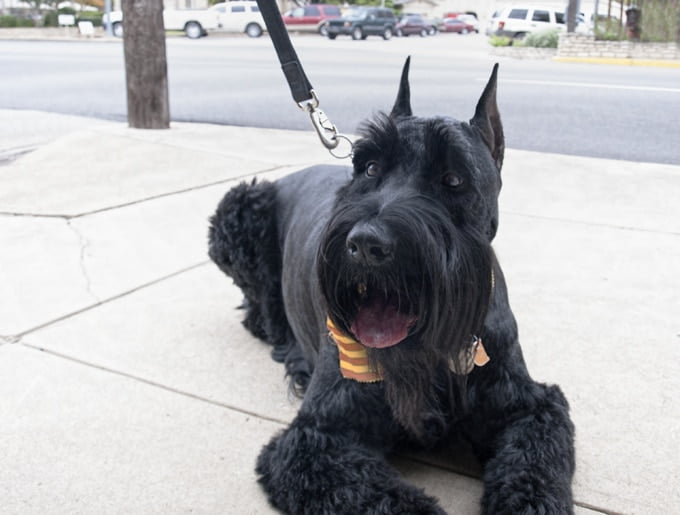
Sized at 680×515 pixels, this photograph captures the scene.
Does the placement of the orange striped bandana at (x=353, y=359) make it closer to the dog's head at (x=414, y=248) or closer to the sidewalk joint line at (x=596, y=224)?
the dog's head at (x=414, y=248)

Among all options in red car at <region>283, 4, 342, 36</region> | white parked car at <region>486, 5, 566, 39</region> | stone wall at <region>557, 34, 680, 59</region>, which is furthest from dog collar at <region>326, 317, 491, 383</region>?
red car at <region>283, 4, 342, 36</region>

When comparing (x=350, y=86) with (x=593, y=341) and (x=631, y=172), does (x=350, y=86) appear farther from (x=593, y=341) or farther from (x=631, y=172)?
(x=593, y=341)

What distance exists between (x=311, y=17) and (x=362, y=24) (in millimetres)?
4102

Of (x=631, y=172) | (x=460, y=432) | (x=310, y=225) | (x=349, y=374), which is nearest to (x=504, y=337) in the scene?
(x=460, y=432)

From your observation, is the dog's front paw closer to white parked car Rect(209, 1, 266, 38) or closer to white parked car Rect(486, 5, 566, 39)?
white parked car Rect(486, 5, 566, 39)

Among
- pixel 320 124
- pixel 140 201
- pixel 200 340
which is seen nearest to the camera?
pixel 320 124

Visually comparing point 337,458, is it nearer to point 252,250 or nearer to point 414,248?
point 414,248

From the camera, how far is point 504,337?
2574 mm

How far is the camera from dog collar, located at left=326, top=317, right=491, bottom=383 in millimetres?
2354

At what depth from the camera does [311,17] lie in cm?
4603

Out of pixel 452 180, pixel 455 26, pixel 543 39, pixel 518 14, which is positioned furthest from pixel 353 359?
pixel 455 26

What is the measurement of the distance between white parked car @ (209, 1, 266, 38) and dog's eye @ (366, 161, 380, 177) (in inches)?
1784

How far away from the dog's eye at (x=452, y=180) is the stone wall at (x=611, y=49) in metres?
21.9

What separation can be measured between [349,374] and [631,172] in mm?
5282
